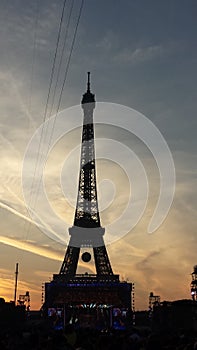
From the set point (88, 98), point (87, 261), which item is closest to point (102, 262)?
point (87, 261)

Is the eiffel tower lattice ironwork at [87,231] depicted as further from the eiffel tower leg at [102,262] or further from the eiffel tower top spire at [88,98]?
the eiffel tower top spire at [88,98]

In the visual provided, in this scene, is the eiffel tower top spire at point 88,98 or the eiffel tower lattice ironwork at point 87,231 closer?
the eiffel tower lattice ironwork at point 87,231

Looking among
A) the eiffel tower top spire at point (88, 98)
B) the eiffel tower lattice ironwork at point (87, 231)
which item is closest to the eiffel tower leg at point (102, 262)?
the eiffel tower lattice ironwork at point (87, 231)

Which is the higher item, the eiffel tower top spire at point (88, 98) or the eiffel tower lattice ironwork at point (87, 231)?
the eiffel tower top spire at point (88, 98)

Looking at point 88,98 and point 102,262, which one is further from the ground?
point 88,98

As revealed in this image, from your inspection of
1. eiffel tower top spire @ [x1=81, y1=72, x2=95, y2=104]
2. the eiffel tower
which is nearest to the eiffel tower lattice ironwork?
the eiffel tower

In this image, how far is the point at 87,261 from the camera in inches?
4186

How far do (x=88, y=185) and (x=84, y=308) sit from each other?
25.3 metres

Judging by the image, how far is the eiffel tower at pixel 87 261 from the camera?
102812 mm

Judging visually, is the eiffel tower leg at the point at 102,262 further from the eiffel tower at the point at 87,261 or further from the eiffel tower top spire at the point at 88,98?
the eiffel tower top spire at the point at 88,98

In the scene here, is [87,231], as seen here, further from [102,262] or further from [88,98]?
[88,98]

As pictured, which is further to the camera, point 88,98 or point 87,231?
point 88,98

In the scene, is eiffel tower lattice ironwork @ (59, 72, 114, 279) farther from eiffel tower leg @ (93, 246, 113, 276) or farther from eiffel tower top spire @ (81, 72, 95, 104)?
eiffel tower top spire @ (81, 72, 95, 104)

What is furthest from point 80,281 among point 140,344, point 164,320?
point 140,344
